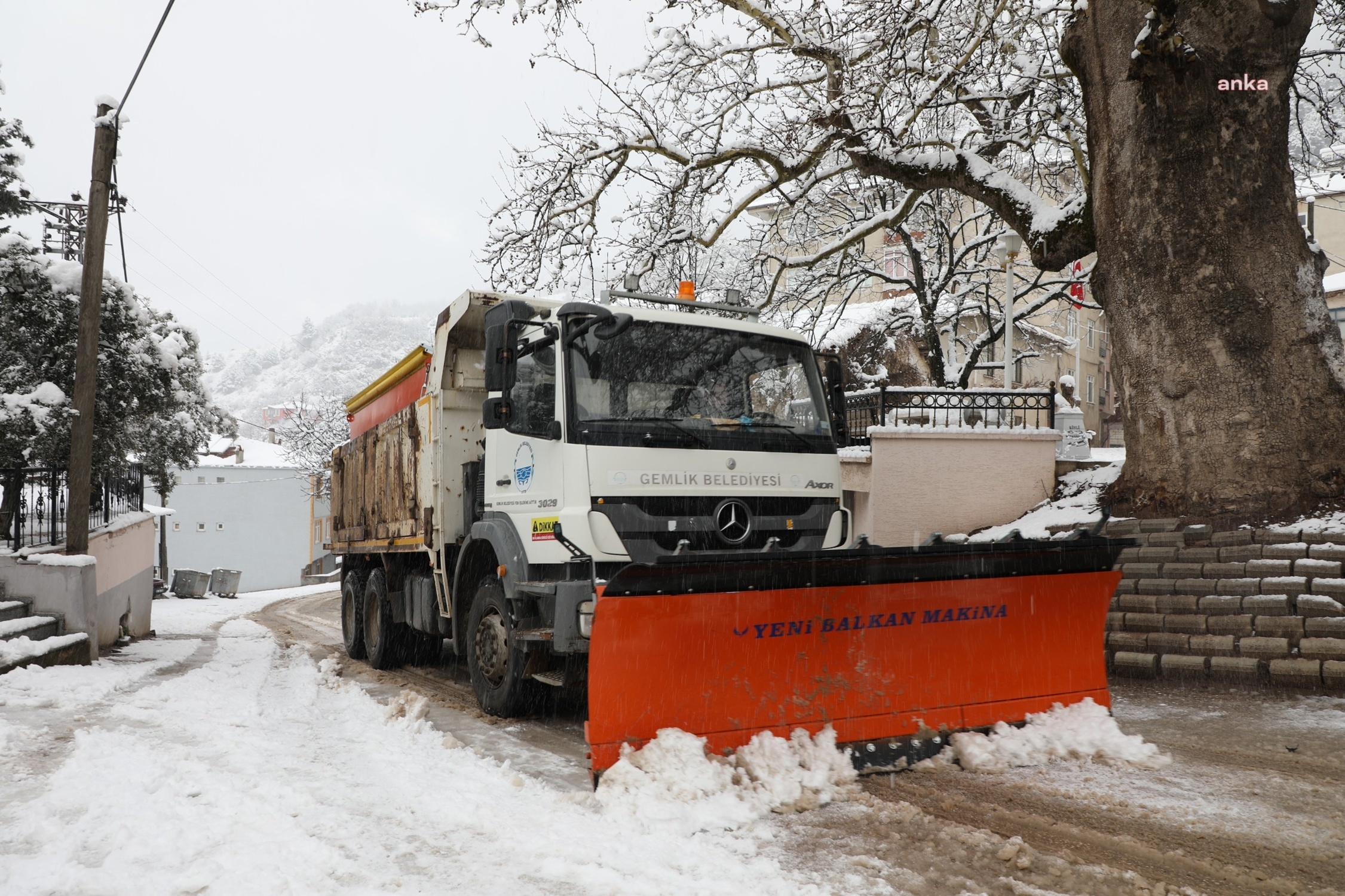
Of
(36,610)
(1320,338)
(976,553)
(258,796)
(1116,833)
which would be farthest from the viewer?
(36,610)

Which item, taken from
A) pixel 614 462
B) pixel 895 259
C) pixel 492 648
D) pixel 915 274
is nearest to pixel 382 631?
pixel 492 648

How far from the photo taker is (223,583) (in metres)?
33.4

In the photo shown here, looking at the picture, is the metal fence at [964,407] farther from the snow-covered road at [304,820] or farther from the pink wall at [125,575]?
the pink wall at [125,575]

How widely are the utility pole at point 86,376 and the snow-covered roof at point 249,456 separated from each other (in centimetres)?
4779

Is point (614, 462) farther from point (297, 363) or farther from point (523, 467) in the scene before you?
point (297, 363)

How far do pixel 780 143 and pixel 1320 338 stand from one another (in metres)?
6.77

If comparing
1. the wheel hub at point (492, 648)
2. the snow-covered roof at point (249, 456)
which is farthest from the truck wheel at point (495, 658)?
the snow-covered roof at point (249, 456)

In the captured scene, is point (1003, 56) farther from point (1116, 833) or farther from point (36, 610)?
point (36, 610)

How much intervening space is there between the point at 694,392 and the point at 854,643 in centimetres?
186

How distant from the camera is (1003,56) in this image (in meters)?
11.5

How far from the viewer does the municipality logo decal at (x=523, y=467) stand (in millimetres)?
5961

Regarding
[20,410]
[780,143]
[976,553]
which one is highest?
[780,143]

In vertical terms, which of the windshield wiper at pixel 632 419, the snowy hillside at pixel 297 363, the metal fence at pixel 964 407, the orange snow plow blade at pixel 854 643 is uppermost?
the snowy hillside at pixel 297 363

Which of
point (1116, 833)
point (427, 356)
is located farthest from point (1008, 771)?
point (427, 356)
